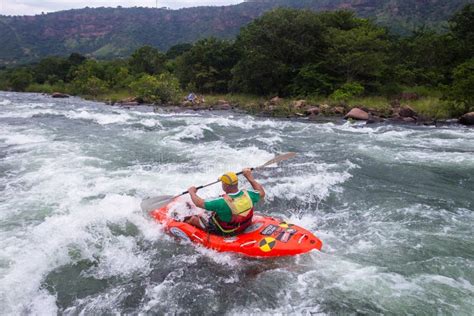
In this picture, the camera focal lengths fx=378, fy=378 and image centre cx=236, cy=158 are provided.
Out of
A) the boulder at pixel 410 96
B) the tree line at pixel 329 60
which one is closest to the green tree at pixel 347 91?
the tree line at pixel 329 60

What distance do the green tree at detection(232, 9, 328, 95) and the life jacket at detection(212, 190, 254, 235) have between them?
19270 millimetres

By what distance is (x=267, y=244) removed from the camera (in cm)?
455

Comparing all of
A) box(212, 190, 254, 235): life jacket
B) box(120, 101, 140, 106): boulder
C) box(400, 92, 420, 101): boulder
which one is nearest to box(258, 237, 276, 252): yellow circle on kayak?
box(212, 190, 254, 235): life jacket

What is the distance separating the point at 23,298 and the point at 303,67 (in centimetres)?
2125

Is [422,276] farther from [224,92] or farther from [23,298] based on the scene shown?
[224,92]

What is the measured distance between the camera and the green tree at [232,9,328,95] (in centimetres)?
2328

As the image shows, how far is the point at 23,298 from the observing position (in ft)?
12.8

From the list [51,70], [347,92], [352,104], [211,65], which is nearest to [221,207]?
[352,104]

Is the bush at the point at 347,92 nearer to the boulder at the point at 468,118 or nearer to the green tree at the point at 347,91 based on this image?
the green tree at the point at 347,91

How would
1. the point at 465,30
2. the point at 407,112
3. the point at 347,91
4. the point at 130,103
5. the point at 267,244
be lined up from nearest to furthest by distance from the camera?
the point at 267,244 → the point at 407,112 → the point at 347,91 → the point at 465,30 → the point at 130,103

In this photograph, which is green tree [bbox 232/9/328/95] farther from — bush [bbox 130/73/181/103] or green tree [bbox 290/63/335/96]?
bush [bbox 130/73/181/103]

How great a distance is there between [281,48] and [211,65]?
7.41 metres

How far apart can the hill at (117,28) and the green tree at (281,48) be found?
255 feet

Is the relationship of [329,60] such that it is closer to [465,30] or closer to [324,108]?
[324,108]
